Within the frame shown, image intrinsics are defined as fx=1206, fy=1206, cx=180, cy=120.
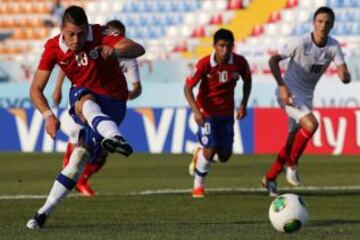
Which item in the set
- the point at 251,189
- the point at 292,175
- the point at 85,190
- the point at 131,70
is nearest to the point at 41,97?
the point at 85,190

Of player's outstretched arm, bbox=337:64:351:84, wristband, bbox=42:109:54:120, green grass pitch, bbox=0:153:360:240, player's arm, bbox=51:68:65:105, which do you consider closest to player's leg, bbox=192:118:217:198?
green grass pitch, bbox=0:153:360:240

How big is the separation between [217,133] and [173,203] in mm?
1911

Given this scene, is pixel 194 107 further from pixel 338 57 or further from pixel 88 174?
pixel 338 57

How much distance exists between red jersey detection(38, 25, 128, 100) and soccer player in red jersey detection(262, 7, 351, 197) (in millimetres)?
4191

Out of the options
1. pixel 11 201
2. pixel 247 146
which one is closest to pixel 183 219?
pixel 11 201

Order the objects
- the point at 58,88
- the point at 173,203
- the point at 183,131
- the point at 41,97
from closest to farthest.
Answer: the point at 41,97, the point at 173,203, the point at 58,88, the point at 183,131

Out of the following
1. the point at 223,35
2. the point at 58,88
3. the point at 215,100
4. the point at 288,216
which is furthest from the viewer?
the point at 215,100

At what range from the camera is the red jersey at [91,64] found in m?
10.8

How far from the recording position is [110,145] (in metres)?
9.91

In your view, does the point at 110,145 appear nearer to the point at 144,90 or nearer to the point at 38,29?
the point at 144,90

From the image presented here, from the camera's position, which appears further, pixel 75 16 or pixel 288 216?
pixel 75 16

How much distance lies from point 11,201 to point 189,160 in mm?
9614

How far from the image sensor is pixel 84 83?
437 inches

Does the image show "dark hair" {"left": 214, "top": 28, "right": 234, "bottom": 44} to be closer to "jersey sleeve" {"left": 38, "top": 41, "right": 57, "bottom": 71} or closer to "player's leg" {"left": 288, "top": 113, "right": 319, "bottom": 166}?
"player's leg" {"left": 288, "top": 113, "right": 319, "bottom": 166}
